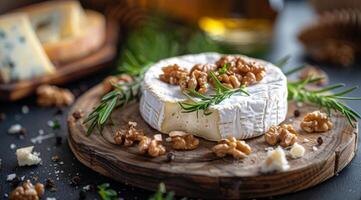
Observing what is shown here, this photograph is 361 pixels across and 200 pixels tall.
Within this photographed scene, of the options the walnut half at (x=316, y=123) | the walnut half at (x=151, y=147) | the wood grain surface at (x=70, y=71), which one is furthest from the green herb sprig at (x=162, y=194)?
the wood grain surface at (x=70, y=71)


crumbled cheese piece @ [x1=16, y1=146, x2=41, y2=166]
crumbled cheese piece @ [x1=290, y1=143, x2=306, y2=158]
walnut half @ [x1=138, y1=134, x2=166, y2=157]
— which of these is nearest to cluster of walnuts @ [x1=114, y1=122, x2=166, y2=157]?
walnut half @ [x1=138, y1=134, x2=166, y2=157]

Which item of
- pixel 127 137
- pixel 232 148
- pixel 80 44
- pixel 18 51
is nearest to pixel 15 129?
pixel 18 51

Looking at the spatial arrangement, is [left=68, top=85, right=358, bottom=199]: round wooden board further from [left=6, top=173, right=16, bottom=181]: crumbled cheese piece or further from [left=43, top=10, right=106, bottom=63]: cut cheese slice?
[left=43, top=10, right=106, bottom=63]: cut cheese slice

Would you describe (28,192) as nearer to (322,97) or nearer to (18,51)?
(18,51)

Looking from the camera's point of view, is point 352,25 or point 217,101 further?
point 352,25

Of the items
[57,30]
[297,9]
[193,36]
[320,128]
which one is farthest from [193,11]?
[320,128]

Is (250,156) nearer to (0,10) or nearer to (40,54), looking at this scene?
(40,54)
